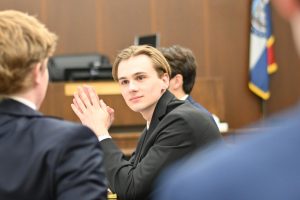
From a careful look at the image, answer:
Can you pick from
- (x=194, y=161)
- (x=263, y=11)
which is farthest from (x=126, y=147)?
(x=194, y=161)

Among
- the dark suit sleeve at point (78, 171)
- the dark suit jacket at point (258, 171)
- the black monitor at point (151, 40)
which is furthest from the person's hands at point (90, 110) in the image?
the black monitor at point (151, 40)

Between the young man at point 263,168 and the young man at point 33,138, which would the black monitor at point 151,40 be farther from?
the young man at point 263,168

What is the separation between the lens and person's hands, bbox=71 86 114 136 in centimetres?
231

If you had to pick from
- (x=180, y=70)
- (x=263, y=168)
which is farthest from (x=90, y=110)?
(x=263, y=168)

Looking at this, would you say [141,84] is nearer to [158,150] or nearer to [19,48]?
[158,150]

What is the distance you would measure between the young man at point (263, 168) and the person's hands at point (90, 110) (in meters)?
1.87

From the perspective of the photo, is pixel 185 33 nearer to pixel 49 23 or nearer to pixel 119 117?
pixel 49 23

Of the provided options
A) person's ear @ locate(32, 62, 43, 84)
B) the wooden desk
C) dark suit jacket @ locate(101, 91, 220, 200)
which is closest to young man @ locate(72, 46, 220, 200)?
dark suit jacket @ locate(101, 91, 220, 200)

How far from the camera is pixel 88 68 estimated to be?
658 cm

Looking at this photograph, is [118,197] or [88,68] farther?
[88,68]

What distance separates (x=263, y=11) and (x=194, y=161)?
322 inches

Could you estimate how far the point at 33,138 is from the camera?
1.36 metres

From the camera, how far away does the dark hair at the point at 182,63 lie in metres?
3.14

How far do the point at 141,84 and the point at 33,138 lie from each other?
4.36 ft
